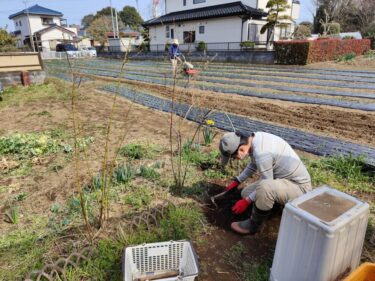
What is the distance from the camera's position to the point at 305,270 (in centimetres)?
158

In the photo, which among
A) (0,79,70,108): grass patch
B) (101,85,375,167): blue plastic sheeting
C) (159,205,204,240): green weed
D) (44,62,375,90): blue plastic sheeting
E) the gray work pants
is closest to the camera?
the gray work pants

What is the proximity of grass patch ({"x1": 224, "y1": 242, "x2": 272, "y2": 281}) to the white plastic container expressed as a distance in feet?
1.05

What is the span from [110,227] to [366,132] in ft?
15.0

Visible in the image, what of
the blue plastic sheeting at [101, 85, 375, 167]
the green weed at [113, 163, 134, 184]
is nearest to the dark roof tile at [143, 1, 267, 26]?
the blue plastic sheeting at [101, 85, 375, 167]

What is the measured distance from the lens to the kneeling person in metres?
2.27

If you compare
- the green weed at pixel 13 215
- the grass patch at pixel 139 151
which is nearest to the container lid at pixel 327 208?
the green weed at pixel 13 215

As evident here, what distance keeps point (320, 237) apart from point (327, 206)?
9.4 inches

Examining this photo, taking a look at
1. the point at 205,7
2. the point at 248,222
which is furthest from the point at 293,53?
the point at 248,222

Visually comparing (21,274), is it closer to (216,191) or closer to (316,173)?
(216,191)

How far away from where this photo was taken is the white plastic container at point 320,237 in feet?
4.82

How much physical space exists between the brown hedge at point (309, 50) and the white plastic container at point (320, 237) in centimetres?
1418

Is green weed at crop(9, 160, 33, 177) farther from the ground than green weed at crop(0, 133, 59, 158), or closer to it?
closer to it

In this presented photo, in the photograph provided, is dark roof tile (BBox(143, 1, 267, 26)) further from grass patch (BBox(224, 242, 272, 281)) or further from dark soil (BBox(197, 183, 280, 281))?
grass patch (BBox(224, 242, 272, 281))

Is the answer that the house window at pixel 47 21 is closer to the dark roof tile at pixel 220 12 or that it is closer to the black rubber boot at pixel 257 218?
the dark roof tile at pixel 220 12
